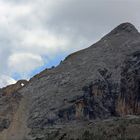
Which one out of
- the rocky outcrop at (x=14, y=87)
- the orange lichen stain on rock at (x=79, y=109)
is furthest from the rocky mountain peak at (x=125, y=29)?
the orange lichen stain on rock at (x=79, y=109)

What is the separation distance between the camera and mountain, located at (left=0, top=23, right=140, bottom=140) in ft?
440

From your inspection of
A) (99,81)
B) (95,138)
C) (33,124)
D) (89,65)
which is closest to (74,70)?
(89,65)

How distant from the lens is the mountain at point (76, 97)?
134 meters

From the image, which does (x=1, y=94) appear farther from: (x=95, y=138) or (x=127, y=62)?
(x=95, y=138)

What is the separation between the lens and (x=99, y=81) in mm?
142125

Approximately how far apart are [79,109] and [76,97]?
11.4 ft

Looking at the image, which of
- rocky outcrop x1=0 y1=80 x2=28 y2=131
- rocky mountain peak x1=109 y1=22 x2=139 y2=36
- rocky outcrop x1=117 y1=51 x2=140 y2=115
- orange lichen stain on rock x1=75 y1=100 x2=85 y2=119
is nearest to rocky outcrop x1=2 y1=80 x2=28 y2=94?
rocky outcrop x1=0 y1=80 x2=28 y2=131

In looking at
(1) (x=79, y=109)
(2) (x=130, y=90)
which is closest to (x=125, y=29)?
(2) (x=130, y=90)

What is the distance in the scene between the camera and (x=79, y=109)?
13750 centimetres

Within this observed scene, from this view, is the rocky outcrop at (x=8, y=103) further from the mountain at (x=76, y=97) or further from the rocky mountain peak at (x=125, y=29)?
the rocky mountain peak at (x=125, y=29)

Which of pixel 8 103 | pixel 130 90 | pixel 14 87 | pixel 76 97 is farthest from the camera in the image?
pixel 14 87

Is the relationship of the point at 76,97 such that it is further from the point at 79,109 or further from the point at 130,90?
the point at 130,90

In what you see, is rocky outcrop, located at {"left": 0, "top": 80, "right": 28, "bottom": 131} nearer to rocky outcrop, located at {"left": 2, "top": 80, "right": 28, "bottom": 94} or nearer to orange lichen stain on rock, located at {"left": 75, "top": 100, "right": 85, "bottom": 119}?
rocky outcrop, located at {"left": 2, "top": 80, "right": 28, "bottom": 94}

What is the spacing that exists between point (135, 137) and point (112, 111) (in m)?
44.4
